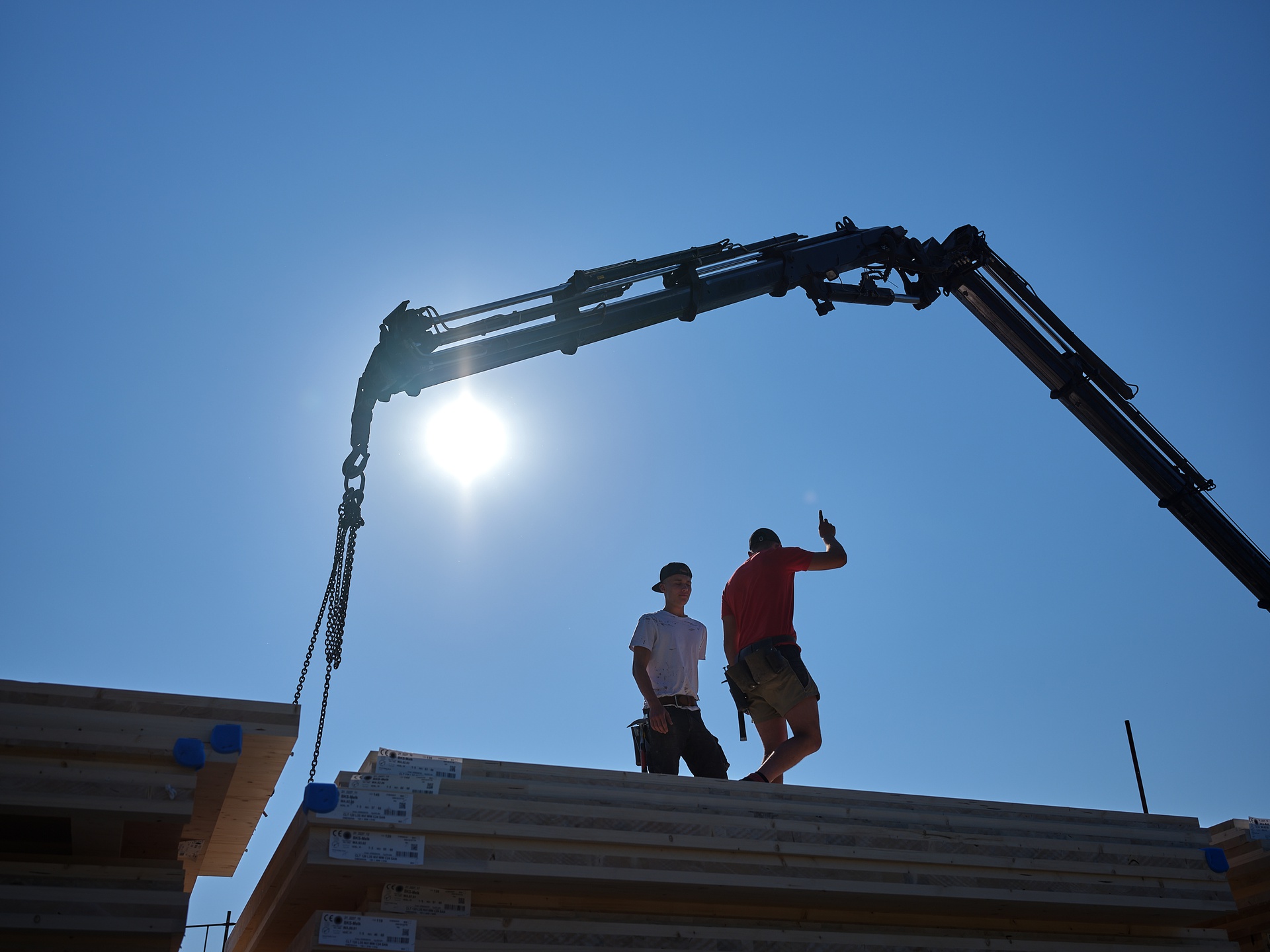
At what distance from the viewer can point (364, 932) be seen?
14.0ft

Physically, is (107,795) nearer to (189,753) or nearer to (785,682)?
(189,753)

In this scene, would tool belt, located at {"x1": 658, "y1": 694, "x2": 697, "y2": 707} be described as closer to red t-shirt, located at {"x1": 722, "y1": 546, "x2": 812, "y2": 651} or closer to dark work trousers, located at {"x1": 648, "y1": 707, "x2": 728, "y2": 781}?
dark work trousers, located at {"x1": 648, "y1": 707, "x2": 728, "y2": 781}

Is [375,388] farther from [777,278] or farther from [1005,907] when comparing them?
[1005,907]

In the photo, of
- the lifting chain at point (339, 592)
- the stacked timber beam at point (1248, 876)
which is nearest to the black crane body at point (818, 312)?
the lifting chain at point (339, 592)

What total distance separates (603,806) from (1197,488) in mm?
8560

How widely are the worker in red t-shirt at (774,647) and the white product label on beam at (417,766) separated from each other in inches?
95.3

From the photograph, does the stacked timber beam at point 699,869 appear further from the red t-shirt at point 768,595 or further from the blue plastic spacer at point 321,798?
the red t-shirt at point 768,595

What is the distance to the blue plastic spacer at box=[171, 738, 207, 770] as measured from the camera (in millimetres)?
4605

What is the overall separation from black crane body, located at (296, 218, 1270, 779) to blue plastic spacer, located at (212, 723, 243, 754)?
1.00 meters

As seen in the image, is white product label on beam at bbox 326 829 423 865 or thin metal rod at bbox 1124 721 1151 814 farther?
thin metal rod at bbox 1124 721 1151 814

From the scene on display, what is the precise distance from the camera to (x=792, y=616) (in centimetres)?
706

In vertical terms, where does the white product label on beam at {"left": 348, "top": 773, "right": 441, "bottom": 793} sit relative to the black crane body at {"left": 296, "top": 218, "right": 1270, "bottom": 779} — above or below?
below

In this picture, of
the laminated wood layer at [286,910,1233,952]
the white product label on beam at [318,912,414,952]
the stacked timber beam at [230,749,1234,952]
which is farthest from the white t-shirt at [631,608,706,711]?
the white product label on beam at [318,912,414,952]

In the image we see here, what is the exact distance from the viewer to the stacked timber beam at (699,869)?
445 cm
